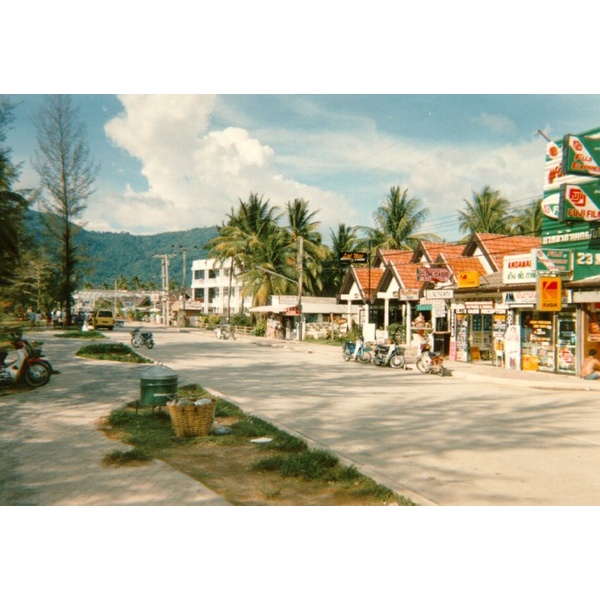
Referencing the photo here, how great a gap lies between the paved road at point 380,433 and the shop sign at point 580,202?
494cm

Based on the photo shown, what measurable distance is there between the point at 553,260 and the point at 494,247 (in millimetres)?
10240

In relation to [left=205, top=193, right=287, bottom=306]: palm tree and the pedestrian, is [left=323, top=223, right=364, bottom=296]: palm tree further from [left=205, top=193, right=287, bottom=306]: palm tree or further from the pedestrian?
the pedestrian

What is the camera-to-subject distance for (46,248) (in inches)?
1312

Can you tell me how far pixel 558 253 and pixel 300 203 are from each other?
32.9 meters

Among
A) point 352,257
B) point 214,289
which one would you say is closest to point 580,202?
point 352,257

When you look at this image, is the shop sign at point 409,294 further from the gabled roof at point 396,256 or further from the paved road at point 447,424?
the paved road at point 447,424

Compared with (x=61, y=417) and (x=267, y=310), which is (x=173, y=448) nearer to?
(x=61, y=417)

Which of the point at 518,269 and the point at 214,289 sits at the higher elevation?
the point at 214,289

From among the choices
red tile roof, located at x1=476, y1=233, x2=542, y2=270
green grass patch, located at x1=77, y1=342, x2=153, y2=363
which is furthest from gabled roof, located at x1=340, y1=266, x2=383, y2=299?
green grass patch, located at x1=77, y1=342, x2=153, y2=363

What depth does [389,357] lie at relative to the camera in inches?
830

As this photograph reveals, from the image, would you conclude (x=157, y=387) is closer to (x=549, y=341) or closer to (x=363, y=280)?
(x=549, y=341)

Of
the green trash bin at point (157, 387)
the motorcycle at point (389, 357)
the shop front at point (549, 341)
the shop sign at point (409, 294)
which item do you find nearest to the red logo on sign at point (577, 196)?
the shop front at point (549, 341)

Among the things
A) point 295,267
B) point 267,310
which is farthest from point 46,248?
point 295,267

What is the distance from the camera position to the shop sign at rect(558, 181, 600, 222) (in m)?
16.8
